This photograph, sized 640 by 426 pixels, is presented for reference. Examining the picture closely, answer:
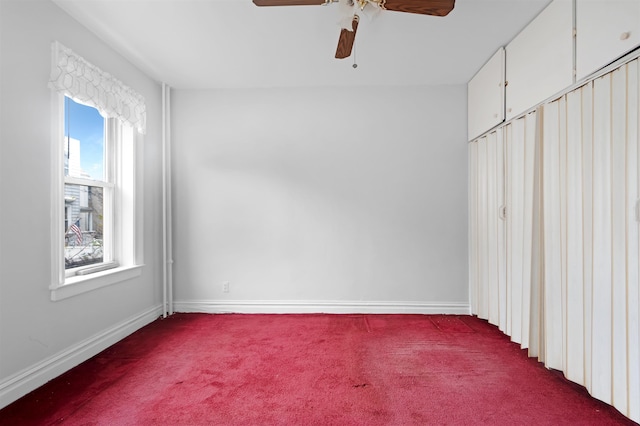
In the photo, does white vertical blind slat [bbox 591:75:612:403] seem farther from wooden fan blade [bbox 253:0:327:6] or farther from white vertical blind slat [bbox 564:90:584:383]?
wooden fan blade [bbox 253:0:327:6]

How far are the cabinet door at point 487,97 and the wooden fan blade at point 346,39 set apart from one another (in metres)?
1.41

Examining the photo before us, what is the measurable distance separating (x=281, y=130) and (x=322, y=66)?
80 centimetres

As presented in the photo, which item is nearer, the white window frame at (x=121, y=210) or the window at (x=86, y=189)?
the window at (x=86, y=189)

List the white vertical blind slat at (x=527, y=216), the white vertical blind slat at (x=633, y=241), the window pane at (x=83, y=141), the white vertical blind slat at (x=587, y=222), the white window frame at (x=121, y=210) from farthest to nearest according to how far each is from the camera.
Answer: the white window frame at (x=121, y=210)
the window pane at (x=83, y=141)
the white vertical blind slat at (x=527, y=216)
the white vertical blind slat at (x=587, y=222)
the white vertical blind slat at (x=633, y=241)

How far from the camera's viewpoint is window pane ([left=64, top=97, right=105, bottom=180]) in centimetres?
229

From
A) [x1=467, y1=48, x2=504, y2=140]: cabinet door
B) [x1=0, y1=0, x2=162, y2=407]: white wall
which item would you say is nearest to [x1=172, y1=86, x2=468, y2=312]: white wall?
[x1=467, y1=48, x2=504, y2=140]: cabinet door

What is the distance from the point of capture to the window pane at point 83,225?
229cm

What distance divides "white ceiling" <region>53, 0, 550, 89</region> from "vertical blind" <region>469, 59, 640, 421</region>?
30.3 inches

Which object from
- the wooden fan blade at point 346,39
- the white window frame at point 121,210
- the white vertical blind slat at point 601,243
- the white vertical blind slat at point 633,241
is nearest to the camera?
the white vertical blind slat at point 633,241

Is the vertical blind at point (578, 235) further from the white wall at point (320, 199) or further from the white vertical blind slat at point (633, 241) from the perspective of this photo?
the white wall at point (320, 199)

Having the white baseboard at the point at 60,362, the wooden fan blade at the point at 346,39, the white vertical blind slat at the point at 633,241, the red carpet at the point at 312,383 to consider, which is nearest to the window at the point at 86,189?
the white baseboard at the point at 60,362

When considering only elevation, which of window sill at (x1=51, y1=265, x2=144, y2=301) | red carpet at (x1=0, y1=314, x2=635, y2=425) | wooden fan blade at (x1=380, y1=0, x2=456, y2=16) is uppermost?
wooden fan blade at (x1=380, y1=0, x2=456, y2=16)

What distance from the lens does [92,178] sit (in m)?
2.53

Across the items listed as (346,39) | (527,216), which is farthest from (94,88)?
(527,216)
